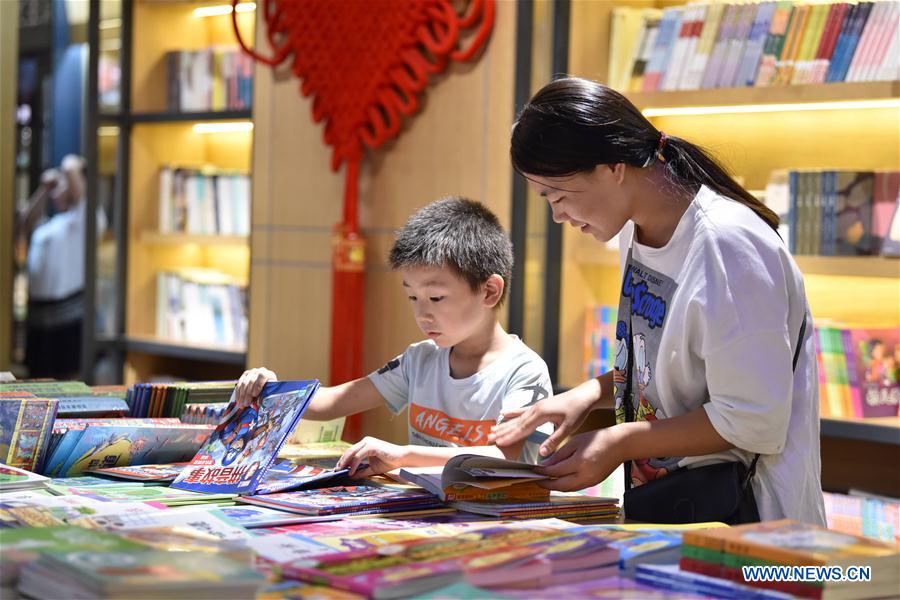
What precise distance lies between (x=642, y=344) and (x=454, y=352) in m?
0.56

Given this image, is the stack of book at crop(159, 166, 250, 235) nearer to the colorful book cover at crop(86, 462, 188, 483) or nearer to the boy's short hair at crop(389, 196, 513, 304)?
the boy's short hair at crop(389, 196, 513, 304)

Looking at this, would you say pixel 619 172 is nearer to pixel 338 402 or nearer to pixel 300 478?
pixel 300 478

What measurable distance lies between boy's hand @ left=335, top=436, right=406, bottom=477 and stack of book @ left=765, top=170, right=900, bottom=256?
1.72 m

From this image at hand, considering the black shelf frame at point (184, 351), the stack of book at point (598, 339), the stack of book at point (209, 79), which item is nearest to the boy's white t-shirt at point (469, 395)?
the stack of book at point (598, 339)

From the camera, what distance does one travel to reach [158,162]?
527 cm

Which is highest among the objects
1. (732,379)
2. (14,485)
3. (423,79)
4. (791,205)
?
(423,79)

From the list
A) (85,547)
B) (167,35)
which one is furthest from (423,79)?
(85,547)

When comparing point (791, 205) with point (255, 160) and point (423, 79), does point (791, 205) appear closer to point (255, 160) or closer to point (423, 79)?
point (423, 79)

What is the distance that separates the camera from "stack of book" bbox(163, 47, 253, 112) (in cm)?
494

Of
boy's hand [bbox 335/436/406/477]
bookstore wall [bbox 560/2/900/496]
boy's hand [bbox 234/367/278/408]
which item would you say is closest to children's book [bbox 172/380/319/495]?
boy's hand [bbox 234/367/278/408]

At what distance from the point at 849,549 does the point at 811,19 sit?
224 centimetres

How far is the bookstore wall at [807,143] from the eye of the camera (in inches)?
122

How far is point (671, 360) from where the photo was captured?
1.69 m

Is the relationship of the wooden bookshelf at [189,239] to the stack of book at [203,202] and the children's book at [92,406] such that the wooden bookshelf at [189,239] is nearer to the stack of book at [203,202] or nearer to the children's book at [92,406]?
the stack of book at [203,202]
